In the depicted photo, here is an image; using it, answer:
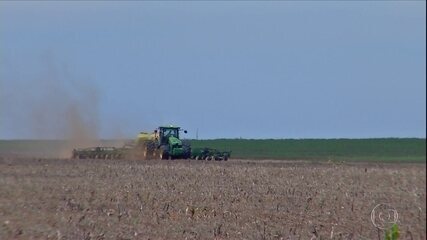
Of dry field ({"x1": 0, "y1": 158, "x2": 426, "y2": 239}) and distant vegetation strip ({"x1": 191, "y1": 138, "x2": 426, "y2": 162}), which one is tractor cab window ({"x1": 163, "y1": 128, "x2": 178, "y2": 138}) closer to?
dry field ({"x1": 0, "y1": 158, "x2": 426, "y2": 239})

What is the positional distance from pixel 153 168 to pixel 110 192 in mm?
11066

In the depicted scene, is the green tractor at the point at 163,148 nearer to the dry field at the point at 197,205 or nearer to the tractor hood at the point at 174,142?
the tractor hood at the point at 174,142


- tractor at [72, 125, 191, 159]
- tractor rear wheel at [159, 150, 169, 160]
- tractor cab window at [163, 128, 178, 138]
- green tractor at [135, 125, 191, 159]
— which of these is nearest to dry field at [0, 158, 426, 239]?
tractor cab window at [163, 128, 178, 138]

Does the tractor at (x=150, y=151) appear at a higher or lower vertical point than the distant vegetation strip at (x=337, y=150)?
lower

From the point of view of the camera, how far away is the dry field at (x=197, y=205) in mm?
15648

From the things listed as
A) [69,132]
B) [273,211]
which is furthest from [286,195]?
[69,132]

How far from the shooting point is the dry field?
1565 centimetres

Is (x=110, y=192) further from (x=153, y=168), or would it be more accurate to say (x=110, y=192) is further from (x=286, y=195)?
(x=153, y=168)

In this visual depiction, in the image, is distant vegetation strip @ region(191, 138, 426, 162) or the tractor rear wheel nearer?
the tractor rear wheel

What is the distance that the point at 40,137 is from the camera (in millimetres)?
21156

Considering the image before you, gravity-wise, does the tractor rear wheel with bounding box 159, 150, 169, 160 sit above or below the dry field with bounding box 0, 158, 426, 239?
above

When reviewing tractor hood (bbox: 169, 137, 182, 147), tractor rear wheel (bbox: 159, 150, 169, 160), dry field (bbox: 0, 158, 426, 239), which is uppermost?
tractor hood (bbox: 169, 137, 182, 147)

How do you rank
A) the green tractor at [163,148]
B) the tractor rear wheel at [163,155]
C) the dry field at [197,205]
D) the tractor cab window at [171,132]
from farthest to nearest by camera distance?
the tractor rear wheel at [163,155] < the green tractor at [163,148] < the tractor cab window at [171,132] < the dry field at [197,205]

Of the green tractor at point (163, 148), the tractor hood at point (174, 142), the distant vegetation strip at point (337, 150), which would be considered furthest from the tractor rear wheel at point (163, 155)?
the distant vegetation strip at point (337, 150)
